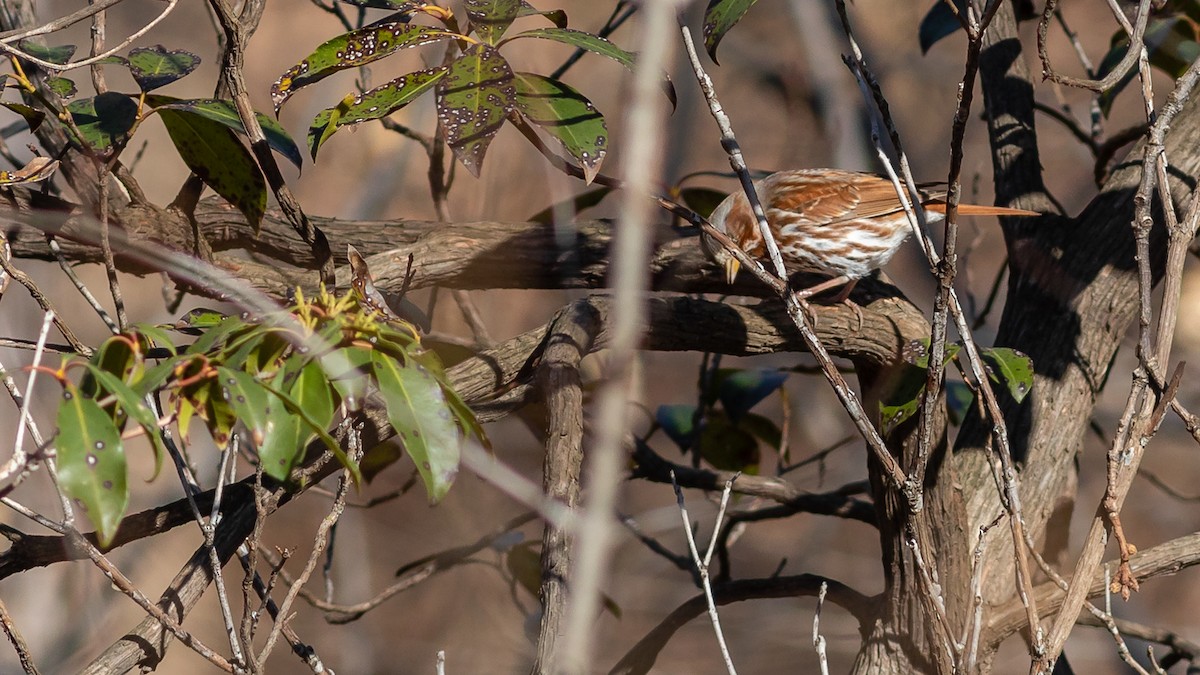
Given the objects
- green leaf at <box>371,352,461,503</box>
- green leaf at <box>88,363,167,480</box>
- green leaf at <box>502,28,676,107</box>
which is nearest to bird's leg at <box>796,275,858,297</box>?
green leaf at <box>502,28,676,107</box>

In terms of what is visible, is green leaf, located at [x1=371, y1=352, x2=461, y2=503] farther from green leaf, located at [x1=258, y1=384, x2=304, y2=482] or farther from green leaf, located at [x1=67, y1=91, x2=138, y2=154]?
green leaf, located at [x1=67, y1=91, x2=138, y2=154]

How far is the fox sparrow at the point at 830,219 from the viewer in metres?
3.17

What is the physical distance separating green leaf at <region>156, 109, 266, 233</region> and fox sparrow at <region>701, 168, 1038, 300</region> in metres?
1.59

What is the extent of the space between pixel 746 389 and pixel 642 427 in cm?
493

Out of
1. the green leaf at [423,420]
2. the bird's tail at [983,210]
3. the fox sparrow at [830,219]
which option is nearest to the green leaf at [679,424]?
the fox sparrow at [830,219]

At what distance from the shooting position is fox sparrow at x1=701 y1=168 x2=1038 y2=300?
10.4ft

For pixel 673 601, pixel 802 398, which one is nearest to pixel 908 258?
pixel 802 398

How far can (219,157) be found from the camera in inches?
79.4

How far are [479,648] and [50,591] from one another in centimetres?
259

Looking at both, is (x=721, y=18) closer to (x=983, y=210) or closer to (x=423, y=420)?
(x=423, y=420)

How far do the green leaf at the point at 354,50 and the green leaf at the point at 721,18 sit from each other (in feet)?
1.61

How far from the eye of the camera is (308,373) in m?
1.21

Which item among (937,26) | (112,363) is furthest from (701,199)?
(112,363)

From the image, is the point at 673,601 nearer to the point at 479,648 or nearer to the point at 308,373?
the point at 479,648
